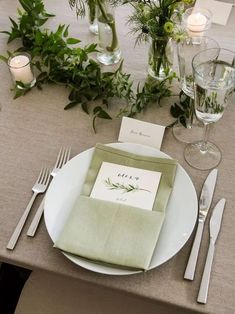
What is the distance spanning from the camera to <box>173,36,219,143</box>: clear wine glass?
0.96 metres

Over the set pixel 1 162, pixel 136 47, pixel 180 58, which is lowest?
pixel 1 162

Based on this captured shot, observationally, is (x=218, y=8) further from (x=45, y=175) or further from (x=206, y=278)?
(x=206, y=278)

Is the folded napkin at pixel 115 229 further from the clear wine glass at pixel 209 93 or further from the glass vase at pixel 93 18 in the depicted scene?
the glass vase at pixel 93 18

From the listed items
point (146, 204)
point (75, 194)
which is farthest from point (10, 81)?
point (146, 204)

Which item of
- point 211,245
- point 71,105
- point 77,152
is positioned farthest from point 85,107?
point 211,245

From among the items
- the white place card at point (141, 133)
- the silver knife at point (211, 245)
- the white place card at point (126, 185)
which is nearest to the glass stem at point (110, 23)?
the white place card at point (141, 133)

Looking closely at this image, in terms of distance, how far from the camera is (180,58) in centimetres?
96

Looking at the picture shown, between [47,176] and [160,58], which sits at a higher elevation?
[160,58]

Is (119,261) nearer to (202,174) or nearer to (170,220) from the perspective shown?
(170,220)

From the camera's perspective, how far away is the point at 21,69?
1.07m

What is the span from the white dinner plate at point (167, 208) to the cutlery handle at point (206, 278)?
0.05 meters

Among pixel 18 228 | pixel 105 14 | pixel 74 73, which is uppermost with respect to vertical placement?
pixel 105 14

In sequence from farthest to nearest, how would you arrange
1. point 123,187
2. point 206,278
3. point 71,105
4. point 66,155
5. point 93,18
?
1. point 93,18
2. point 71,105
3. point 66,155
4. point 123,187
5. point 206,278

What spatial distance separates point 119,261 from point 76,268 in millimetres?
90
